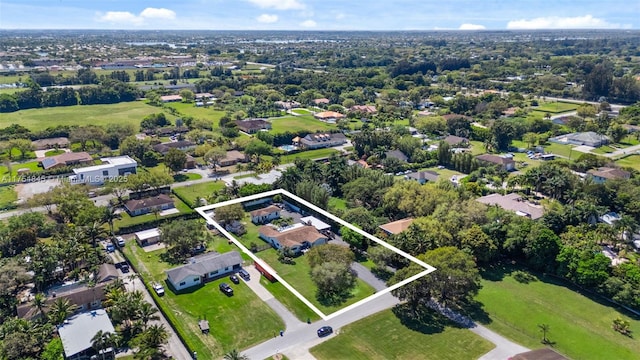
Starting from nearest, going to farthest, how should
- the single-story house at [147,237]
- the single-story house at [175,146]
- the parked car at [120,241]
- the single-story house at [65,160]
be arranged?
1. the parked car at [120,241]
2. the single-story house at [147,237]
3. the single-story house at [65,160]
4. the single-story house at [175,146]

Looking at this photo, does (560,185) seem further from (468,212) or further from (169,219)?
(169,219)

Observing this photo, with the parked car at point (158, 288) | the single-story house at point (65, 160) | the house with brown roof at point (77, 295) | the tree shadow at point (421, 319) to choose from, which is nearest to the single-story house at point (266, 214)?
the parked car at point (158, 288)

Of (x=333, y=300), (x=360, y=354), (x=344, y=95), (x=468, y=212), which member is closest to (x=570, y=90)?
(x=344, y=95)

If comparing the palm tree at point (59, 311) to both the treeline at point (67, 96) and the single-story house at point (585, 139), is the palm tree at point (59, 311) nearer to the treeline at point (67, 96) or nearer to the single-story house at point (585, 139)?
the single-story house at point (585, 139)

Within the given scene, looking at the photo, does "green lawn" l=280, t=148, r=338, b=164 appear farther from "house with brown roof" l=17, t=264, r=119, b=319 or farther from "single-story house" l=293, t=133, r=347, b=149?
"house with brown roof" l=17, t=264, r=119, b=319

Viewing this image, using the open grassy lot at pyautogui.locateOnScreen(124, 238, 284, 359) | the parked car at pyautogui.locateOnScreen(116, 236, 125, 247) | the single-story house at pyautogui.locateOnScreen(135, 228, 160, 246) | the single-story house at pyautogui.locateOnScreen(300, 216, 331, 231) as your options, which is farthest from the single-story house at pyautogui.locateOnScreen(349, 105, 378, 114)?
the open grassy lot at pyautogui.locateOnScreen(124, 238, 284, 359)

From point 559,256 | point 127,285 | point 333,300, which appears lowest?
point 127,285
